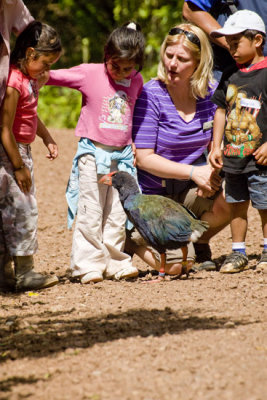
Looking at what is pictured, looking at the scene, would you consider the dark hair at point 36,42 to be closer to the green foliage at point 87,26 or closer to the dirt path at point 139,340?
the dirt path at point 139,340

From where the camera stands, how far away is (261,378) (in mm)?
2898

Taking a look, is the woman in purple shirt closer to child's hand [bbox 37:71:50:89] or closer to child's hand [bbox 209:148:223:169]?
child's hand [bbox 209:148:223:169]

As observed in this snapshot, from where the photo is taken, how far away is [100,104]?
5070 millimetres

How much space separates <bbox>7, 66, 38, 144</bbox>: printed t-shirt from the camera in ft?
14.8

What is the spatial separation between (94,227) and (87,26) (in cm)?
1373

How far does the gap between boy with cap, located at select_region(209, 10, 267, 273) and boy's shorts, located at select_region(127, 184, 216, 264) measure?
502 mm

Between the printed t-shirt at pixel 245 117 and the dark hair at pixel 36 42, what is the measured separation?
136cm

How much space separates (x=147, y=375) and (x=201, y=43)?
3.11 m

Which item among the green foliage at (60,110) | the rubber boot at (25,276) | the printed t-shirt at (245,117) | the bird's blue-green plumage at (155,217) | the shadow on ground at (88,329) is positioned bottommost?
the green foliage at (60,110)

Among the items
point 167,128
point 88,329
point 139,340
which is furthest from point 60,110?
point 139,340

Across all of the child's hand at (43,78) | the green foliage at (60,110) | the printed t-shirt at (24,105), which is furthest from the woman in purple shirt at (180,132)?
the green foliage at (60,110)

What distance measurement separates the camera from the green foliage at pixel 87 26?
14750 mm

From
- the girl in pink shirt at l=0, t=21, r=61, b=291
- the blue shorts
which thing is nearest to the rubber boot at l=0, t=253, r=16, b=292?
the girl in pink shirt at l=0, t=21, r=61, b=291

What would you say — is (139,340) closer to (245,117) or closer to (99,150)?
(99,150)
